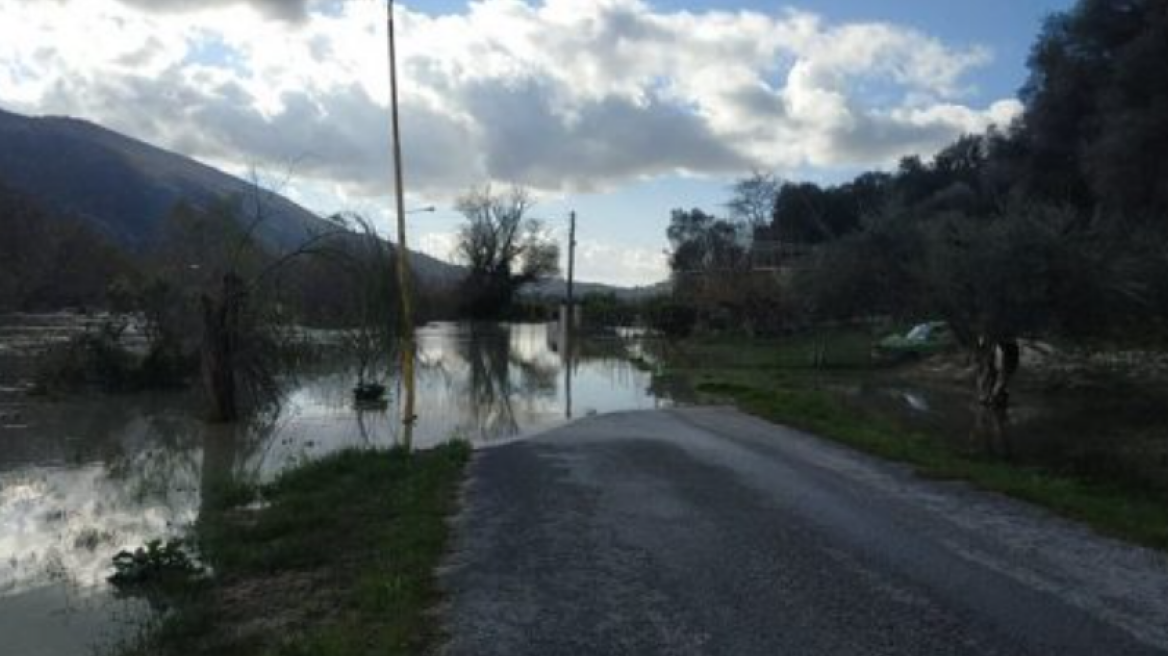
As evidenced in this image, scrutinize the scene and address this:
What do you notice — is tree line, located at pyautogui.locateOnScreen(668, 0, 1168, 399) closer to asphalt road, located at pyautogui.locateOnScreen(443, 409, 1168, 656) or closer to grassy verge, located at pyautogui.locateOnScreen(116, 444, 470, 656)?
asphalt road, located at pyautogui.locateOnScreen(443, 409, 1168, 656)

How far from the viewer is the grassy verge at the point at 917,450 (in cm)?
1242

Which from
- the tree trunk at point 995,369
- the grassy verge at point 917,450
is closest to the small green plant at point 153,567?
the grassy verge at point 917,450

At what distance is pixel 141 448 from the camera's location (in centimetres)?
2142

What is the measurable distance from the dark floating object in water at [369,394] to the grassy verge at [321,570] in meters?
14.9

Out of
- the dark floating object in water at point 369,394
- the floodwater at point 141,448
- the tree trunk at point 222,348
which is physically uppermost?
the tree trunk at point 222,348

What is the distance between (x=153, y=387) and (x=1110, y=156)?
34.6 meters

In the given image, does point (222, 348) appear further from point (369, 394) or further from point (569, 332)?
point (569, 332)

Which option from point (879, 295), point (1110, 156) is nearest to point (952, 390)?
point (879, 295)

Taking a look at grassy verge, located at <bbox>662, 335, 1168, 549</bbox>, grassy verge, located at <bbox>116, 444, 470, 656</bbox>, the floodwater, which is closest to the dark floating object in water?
the floodwater

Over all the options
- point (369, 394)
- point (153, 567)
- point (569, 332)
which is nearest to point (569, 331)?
point (569, 332)

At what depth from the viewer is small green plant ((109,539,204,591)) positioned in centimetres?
1030

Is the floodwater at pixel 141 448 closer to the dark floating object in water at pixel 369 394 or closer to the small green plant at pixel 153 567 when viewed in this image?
the small green plant at pixel 153 567

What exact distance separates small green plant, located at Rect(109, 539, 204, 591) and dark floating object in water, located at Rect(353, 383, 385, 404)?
779 inches

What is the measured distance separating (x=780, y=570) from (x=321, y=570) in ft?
12.8
